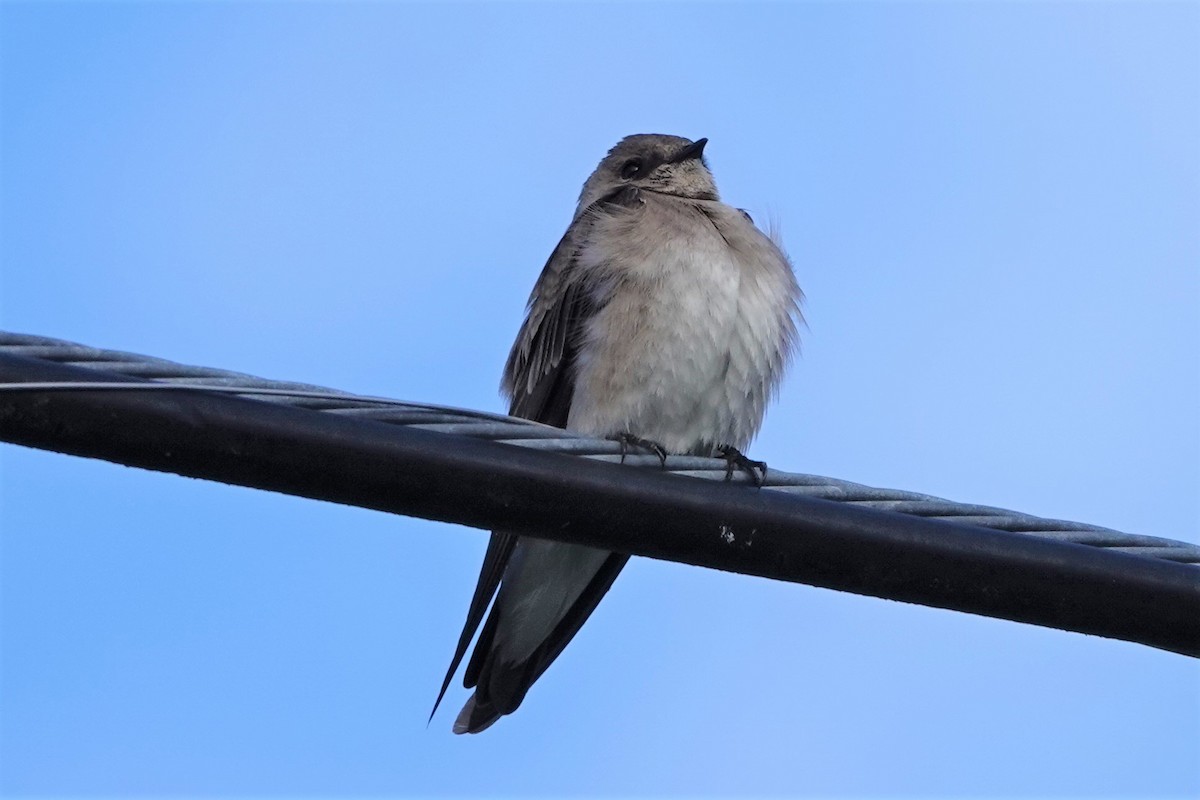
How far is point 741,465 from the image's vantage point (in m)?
5.12

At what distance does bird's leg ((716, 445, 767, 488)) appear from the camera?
4.27 meters

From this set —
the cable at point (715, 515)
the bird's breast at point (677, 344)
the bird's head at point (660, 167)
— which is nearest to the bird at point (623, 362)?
the bird's breast at point (677, 344)

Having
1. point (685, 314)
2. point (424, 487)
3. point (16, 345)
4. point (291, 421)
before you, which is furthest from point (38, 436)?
point (685, 314)

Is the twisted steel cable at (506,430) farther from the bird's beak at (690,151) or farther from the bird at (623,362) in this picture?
the bird's beak at (690,151)

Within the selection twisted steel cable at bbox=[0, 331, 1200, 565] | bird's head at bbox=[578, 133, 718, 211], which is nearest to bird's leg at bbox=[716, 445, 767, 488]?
twisted steel cable at bbox=[0, 331, 1200, 565]

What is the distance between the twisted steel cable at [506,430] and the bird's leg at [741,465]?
0.11 feet

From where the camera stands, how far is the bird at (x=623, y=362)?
6324 mm

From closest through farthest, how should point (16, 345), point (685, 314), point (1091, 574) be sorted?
point (16, 345)
point (1091, 574)
point (685, 314)

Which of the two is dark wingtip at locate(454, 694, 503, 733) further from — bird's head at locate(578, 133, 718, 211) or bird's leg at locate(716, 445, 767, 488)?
bird's head at locate(578, 133, 718, 211)

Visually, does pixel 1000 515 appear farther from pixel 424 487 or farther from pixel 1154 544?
pixel 424 487

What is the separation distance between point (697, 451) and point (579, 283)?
2.78 ft

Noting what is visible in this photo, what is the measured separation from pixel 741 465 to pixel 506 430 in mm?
1340

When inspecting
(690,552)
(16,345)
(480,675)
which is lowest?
(480,675)

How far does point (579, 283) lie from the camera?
6.72 m
